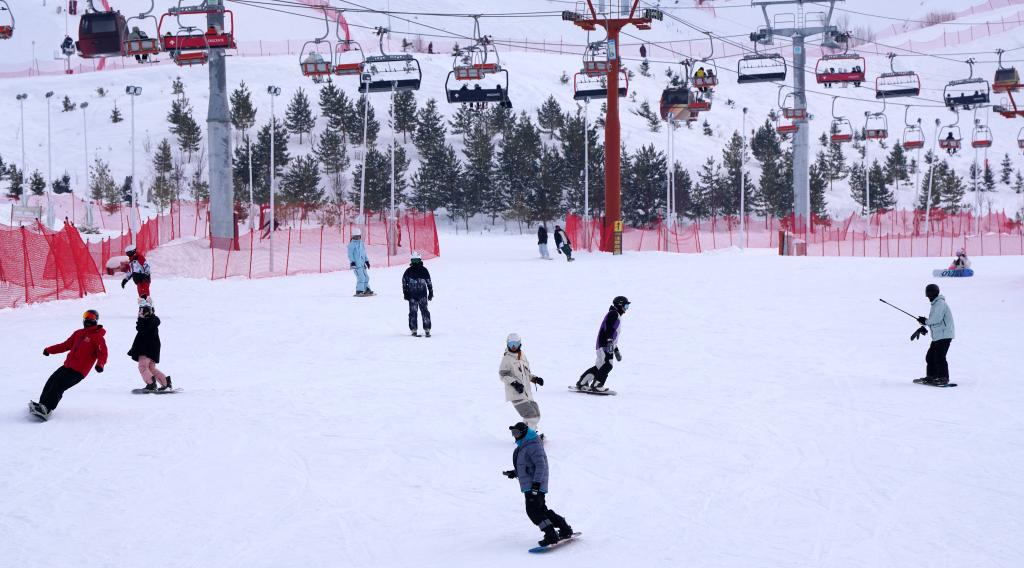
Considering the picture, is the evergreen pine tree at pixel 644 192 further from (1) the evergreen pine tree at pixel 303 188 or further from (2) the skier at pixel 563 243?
(2) the skier at pixel 563 243

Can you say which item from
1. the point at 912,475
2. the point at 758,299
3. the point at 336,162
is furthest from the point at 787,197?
the point at 912,475

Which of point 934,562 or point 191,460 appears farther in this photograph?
Answer: point 191,460

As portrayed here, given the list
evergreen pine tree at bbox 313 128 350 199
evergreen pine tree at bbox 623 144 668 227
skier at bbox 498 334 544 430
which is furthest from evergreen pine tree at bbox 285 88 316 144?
skier at bbox 498 334 544 430

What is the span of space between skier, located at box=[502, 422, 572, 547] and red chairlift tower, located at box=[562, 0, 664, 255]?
3103 cm

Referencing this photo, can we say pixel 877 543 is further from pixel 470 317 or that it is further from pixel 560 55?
pixel 560 55

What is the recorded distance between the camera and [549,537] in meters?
7.71

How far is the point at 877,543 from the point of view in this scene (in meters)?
7.91

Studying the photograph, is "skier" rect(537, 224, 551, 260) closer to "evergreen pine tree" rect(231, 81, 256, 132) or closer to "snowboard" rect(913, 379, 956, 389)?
"snowboard" rect(913, 379, 956, 389)

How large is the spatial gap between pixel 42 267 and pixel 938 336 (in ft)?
63.7

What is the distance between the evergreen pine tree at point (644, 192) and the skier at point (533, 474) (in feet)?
210

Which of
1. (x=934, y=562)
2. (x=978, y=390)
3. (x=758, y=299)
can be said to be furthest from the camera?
(x=758, y=299)

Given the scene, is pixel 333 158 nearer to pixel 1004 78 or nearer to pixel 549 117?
pixel 549 117

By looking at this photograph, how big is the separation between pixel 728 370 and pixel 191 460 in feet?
28.3

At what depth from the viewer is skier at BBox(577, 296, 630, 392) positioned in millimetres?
13172
